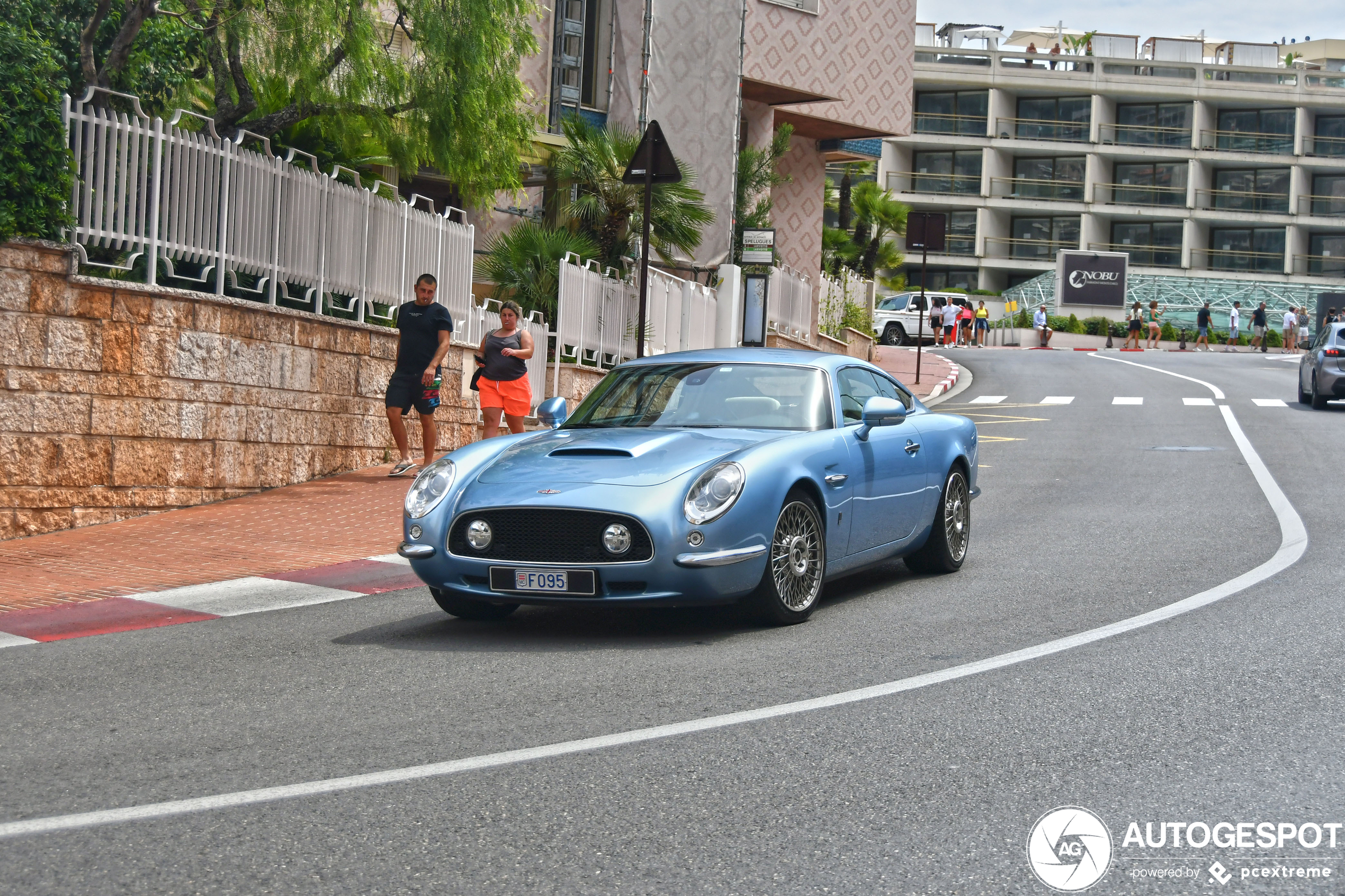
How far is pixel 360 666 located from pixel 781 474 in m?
2.21

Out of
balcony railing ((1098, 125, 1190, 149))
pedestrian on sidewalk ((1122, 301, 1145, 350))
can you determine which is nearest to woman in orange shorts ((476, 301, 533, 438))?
pedestrian on sidewalk ((1122, 301, 1145, 350))

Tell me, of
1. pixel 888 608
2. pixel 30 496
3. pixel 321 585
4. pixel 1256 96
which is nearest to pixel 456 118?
pixel 30 496

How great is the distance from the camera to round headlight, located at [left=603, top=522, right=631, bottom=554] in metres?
6.80

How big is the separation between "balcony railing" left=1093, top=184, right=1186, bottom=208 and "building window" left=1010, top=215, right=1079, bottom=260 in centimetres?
171

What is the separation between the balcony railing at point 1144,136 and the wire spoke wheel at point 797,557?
2720 inches

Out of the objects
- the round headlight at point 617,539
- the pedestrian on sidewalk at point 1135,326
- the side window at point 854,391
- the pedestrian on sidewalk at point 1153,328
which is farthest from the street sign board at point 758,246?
the pedestrian on sidewalk at point 1153,328

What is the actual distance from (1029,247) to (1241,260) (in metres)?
10.3

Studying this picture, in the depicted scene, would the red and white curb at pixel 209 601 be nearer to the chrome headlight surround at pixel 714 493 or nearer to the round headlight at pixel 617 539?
the round headlight at pixel 617 539

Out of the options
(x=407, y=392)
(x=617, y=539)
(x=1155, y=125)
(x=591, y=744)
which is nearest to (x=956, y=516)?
(x=617, y=539)

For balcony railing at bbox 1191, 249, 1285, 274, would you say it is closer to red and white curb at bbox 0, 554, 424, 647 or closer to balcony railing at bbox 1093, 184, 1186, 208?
balcony railing at bbox 1093, 184, 1186, 208

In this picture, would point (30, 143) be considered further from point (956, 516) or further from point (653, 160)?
point (956, 516)

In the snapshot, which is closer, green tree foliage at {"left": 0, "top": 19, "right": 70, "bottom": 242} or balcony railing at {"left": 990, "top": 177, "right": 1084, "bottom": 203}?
green tree foliage at {"left": 0, "top": 19, "right": 70, "bottom": 242}

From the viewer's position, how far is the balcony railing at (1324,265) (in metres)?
72.8

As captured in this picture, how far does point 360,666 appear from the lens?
21.1ft
